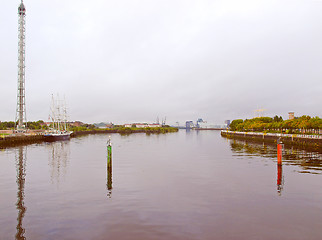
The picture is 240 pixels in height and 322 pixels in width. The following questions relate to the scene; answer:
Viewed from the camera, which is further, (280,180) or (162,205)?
(280,180)

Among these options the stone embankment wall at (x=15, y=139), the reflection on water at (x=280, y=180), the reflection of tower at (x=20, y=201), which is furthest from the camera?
the stone embankment wall at (x=15, y=139)

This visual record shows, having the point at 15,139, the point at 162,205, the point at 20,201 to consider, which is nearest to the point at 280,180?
the point at 162,205

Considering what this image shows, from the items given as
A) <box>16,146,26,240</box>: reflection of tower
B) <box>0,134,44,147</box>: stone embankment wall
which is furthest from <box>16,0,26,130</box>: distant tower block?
<box>16,146,26,240</box>: reflection of tower

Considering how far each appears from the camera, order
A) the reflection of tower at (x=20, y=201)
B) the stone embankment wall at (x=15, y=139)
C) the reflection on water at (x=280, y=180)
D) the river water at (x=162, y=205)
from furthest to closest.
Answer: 1. the stone embankment wall at (x=15, y=139)
2. the reflection on water at (x=280, y=180)
3. the river water at (x=162, y=205)
4. the reflection of tower at (x=20, y=201)

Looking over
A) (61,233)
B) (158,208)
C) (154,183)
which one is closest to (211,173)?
(154,183)

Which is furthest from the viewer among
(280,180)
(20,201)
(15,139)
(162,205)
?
(15,139)

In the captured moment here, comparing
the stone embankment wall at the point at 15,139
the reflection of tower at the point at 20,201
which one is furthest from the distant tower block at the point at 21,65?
the reflection of tower at the point at 20,201

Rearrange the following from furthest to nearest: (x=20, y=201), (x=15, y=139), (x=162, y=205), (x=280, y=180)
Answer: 1. (x=15, y=139)
2. (x=280, y=180)
3. (x=20, y=201)
4. (x=162, y=205)

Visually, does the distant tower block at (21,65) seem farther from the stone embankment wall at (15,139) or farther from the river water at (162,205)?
the river water at (162,205)

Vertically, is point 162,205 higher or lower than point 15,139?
lower

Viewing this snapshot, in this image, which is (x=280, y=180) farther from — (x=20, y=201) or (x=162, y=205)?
(x=20, y=201)

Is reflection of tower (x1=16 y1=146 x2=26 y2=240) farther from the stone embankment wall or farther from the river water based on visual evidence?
the stone embankment wall

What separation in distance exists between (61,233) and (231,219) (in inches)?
434

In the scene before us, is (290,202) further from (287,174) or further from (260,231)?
(287,174)
